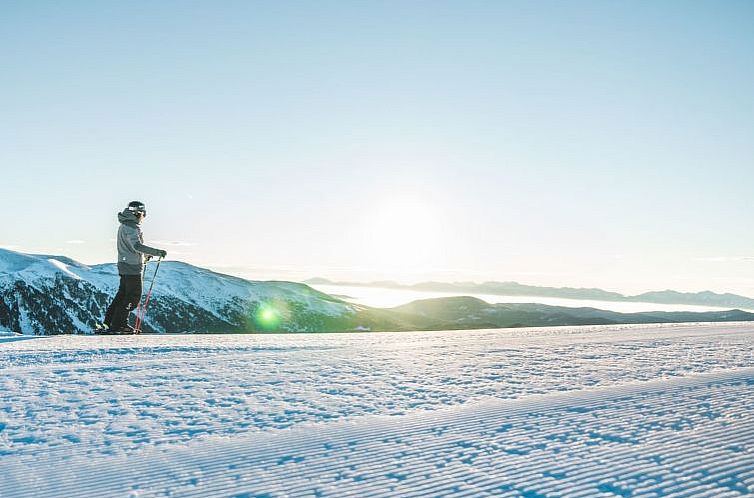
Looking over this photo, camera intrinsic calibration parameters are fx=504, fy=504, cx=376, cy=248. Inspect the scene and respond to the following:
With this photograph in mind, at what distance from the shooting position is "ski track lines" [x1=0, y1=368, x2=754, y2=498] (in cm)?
308

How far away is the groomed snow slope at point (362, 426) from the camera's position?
319 centimetres

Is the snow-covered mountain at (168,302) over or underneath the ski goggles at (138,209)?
underneath

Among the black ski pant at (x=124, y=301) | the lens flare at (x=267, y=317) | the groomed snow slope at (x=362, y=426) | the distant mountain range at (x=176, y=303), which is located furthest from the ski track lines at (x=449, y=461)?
the lens flare at (x=267, y=317)

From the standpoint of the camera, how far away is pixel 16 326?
3561 inches

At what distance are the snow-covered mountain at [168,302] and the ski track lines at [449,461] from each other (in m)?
107

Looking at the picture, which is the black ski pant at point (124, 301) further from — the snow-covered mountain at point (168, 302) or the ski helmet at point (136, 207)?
the snow-covered mountain at point (168, 302)

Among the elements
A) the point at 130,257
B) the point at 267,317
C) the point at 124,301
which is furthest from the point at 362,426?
the point at 267,317

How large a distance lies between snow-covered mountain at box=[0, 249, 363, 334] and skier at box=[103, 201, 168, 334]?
97.7 m

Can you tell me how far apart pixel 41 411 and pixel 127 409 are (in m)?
0.73

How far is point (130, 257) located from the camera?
11680 millimetres

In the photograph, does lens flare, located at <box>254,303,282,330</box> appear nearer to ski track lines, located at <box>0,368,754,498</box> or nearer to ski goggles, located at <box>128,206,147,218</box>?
ski goggles, located at <box>128,206,147,218</box>

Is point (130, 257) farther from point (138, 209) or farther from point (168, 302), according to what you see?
point (168, 302)

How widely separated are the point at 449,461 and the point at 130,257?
10.3 meters

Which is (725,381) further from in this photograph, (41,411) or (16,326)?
(16,326)
